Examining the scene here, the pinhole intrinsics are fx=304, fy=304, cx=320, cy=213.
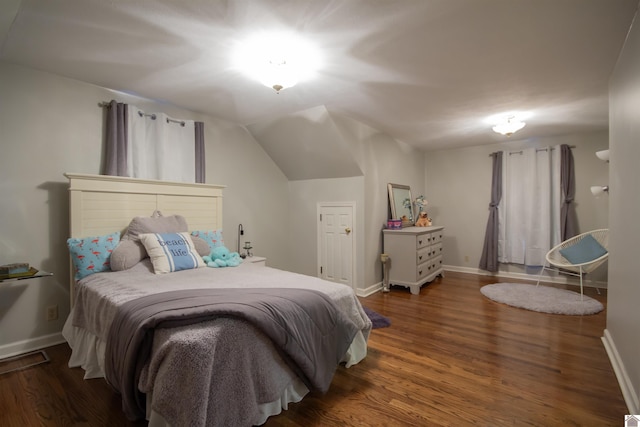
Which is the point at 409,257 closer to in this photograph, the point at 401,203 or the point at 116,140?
the point at 401,203

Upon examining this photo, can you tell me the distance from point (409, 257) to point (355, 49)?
9.50 ft

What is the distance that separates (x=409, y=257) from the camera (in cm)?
420

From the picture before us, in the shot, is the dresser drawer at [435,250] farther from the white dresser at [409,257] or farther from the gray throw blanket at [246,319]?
the gray throw blanket at [246,319]

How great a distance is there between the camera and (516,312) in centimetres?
340

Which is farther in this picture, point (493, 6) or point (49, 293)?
point (49, 293)

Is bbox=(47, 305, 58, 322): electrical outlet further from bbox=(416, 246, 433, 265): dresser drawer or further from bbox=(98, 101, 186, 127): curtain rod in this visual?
bbox=(416, 246, 433, 265): dresser drawer

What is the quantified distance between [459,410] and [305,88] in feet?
8.81

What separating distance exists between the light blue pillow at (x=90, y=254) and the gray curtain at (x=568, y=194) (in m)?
5.74

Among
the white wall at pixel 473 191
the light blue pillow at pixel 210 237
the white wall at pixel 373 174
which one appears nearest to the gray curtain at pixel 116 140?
the light blue pillow at pixel 210 237

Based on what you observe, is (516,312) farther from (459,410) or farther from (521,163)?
(521,163)

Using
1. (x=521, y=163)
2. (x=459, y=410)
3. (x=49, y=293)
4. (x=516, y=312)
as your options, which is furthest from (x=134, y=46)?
(x=521, y=163)

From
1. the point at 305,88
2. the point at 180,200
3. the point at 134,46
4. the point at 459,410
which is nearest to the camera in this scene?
the point at 459,410

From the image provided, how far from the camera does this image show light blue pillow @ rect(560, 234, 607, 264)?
12.8ft

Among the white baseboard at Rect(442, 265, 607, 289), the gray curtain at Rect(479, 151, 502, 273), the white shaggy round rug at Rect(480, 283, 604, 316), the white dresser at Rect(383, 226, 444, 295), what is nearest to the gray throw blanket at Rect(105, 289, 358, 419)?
the white dresser at Rect(383, 226, 444, 295)
